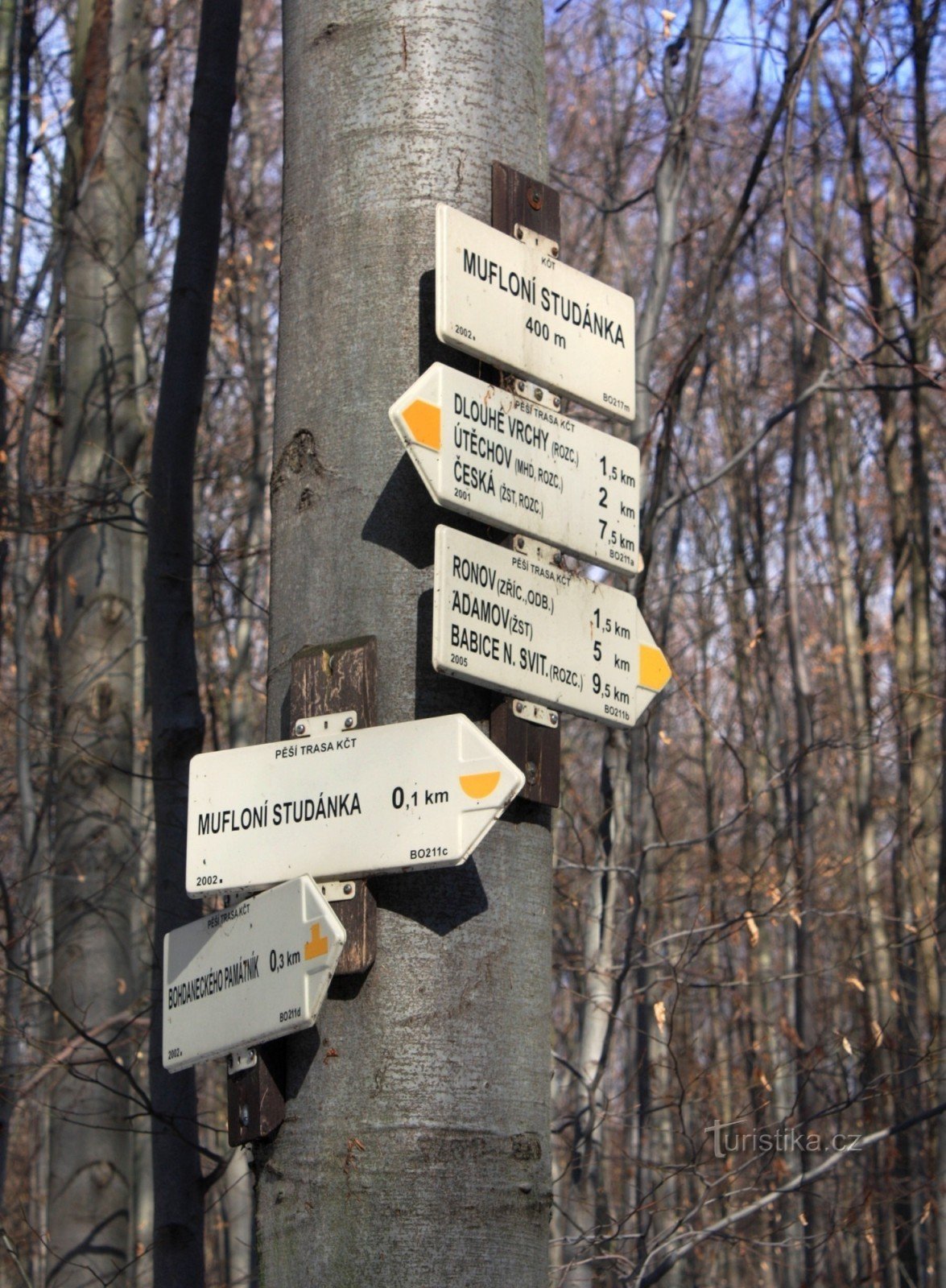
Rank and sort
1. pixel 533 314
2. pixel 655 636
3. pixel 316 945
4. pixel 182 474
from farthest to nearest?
pixel 655 636, pixel 182 474, pixel 533 314, pixel 316 945

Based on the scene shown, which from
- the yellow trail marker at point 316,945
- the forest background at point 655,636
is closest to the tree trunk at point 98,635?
the forest background at point 655,636

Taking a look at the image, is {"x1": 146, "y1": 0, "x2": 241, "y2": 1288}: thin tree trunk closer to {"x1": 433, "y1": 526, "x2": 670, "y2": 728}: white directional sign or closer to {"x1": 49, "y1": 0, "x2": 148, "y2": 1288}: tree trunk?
{"x1": 49, "y1": 0, "x2": 148, "y2": 1288}: tree trunk

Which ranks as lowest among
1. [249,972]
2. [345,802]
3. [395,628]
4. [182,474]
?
[249,972]

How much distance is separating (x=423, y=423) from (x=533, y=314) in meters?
0.36

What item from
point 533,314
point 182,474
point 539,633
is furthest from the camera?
point 182,474

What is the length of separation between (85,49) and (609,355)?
20.0 ft

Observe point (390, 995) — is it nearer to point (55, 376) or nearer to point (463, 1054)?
point (463, 1054)

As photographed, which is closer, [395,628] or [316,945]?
[316,945]

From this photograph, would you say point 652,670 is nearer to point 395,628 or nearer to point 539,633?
point 539,633

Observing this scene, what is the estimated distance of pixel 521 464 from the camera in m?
2.08

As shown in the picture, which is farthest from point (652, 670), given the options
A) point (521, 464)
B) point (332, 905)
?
point (332, 905)

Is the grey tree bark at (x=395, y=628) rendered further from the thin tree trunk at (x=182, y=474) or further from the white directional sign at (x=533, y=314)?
the thin tree trunk at (x=182, y=474)

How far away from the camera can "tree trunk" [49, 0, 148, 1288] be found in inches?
217

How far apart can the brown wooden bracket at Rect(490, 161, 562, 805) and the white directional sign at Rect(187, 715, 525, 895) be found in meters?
0.12
